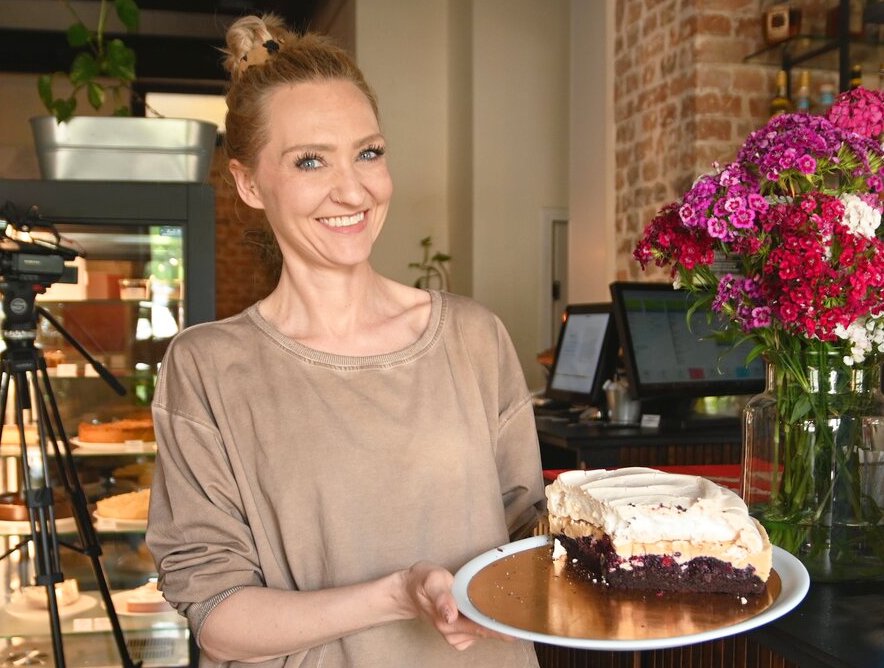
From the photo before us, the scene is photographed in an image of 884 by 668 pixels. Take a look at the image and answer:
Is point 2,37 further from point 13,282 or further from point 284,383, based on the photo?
point 284,383

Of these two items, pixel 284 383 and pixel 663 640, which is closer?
pixel 663 640

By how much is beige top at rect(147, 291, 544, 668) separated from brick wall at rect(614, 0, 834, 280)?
9.43 feet

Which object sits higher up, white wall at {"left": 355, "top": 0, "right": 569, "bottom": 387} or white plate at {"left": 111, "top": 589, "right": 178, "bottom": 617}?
white wall at {"left": 355, "top": 0, "right": 569, "bottom": 387}

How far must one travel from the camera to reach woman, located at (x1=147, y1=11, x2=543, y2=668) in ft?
4.17

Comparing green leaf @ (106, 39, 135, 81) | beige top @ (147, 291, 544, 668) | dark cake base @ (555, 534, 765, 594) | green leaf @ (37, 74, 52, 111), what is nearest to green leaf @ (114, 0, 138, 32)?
green leaf @ (106, 39, 135, 81)

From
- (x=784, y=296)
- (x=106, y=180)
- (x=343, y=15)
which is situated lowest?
(x=784, y=296)

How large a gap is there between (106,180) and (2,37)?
5.89 m

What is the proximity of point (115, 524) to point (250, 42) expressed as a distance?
174cm

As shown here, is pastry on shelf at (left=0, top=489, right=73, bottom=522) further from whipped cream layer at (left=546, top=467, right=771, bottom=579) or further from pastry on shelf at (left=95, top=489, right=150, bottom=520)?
whipped cream layer at (left=546, top=467, right=771, bottom=579)

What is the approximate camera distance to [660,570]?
118 cm

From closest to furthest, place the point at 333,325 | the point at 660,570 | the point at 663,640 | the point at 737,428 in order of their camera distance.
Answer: the point at 663,640
the point at 660,570
the point at 333,325
the point at 737,428

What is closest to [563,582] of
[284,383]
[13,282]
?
[284,383]

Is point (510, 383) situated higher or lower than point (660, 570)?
higher

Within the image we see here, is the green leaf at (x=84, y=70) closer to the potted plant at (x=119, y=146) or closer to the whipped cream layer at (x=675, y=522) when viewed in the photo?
the potted plant at (x=119, y=146)
